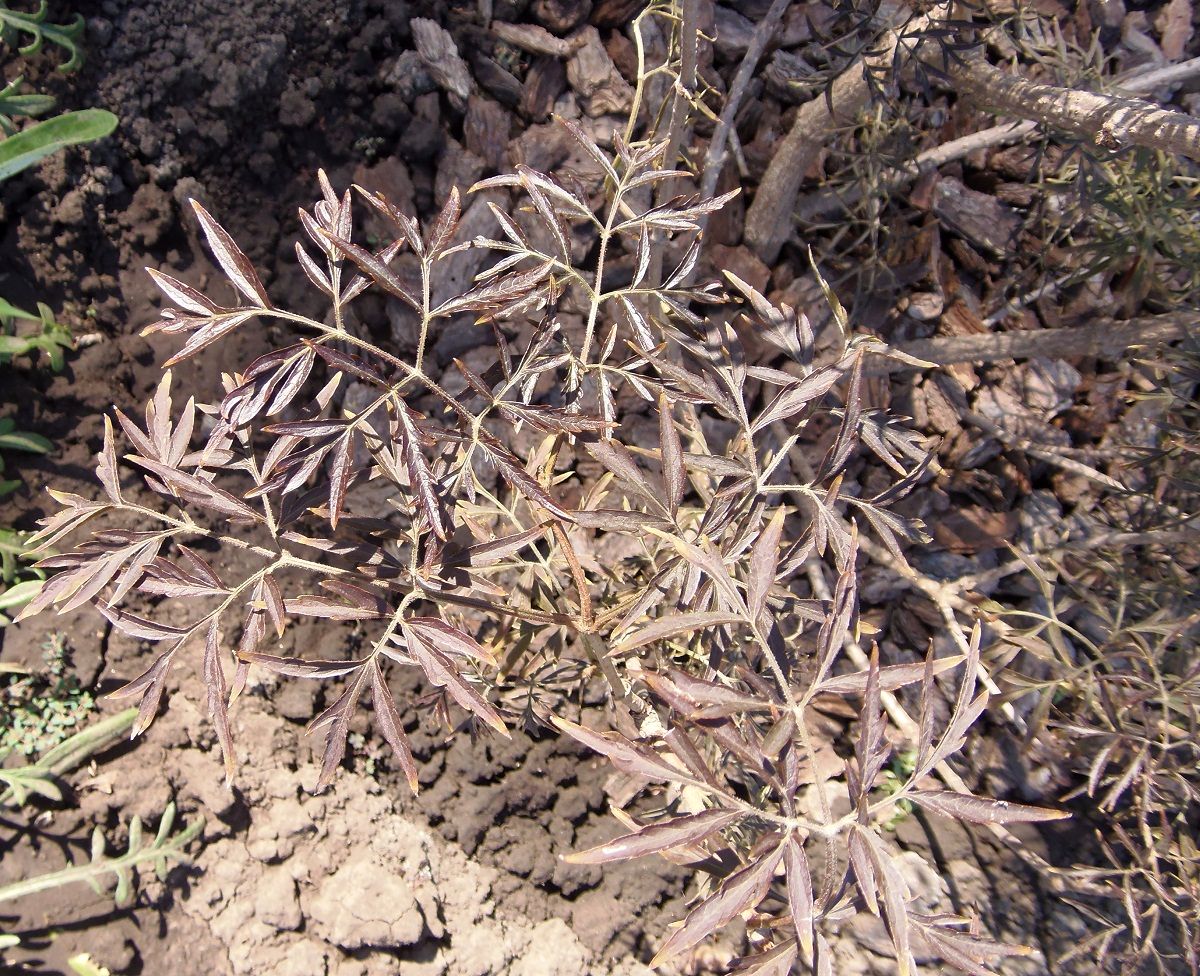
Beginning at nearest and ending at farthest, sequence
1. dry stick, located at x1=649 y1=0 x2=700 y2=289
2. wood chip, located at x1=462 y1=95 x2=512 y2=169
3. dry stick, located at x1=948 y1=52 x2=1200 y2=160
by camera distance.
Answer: dry stick, located at x1=948 y1=52 x2=1200 y2=160 → dry stick, located at x1=649 y1=0 x2=700 y2=289 → wood chip, located at x1=462 y1=95 x2=512 y2=169

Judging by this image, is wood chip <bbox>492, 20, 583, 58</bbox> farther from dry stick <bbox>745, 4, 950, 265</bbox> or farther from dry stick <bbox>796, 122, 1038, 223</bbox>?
dry stick <bbox>796, 122, 1038, 223</bbox>

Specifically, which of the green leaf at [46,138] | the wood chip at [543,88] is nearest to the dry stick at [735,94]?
the wood chip at [543,88]

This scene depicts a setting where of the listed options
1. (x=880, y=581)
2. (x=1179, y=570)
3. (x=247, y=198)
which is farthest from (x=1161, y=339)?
(x=247, y=198)

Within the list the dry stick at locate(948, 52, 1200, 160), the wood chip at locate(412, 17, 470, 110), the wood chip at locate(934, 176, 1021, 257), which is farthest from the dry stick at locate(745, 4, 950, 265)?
the wood chip at locate(412, 17, 470, 110)

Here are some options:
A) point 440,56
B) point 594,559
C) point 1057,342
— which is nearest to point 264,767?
point 594,559

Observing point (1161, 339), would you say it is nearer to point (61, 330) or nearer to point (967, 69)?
point (967, 69)

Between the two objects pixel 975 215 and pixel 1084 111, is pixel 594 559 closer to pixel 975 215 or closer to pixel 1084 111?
pixel 1084 111
